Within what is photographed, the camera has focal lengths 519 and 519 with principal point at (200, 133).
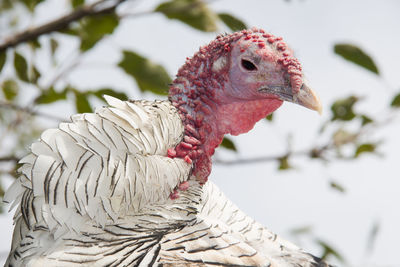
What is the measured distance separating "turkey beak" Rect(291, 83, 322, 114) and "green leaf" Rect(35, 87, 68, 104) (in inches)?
60.1

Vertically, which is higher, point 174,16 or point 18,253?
point 174,16

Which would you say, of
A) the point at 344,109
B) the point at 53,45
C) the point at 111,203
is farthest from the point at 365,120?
the point at 53,45

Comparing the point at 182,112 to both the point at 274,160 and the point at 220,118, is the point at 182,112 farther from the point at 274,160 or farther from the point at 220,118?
the point at 274,160

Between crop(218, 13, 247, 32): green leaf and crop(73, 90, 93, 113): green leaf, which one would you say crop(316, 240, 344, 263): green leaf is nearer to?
crop(218, 13, 247, 32): green leaf

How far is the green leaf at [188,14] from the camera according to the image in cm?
314

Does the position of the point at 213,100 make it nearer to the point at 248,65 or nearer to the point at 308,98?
the point at 248,65

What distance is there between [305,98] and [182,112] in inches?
24.9

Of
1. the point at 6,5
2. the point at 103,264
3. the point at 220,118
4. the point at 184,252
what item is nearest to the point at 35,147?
the point at 103,264

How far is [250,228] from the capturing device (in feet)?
9.51

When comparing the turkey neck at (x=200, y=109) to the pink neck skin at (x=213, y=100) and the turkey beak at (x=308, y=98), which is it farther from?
the turkey beak at (x=308, y=98)

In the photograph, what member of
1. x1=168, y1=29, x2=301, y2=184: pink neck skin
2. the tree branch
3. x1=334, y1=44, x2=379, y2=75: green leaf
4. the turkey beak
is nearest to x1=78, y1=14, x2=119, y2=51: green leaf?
the tree branch

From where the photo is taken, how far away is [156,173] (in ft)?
7.91

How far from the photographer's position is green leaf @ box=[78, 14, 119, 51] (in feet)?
10.1

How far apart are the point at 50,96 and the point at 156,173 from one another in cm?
Answer: 124
